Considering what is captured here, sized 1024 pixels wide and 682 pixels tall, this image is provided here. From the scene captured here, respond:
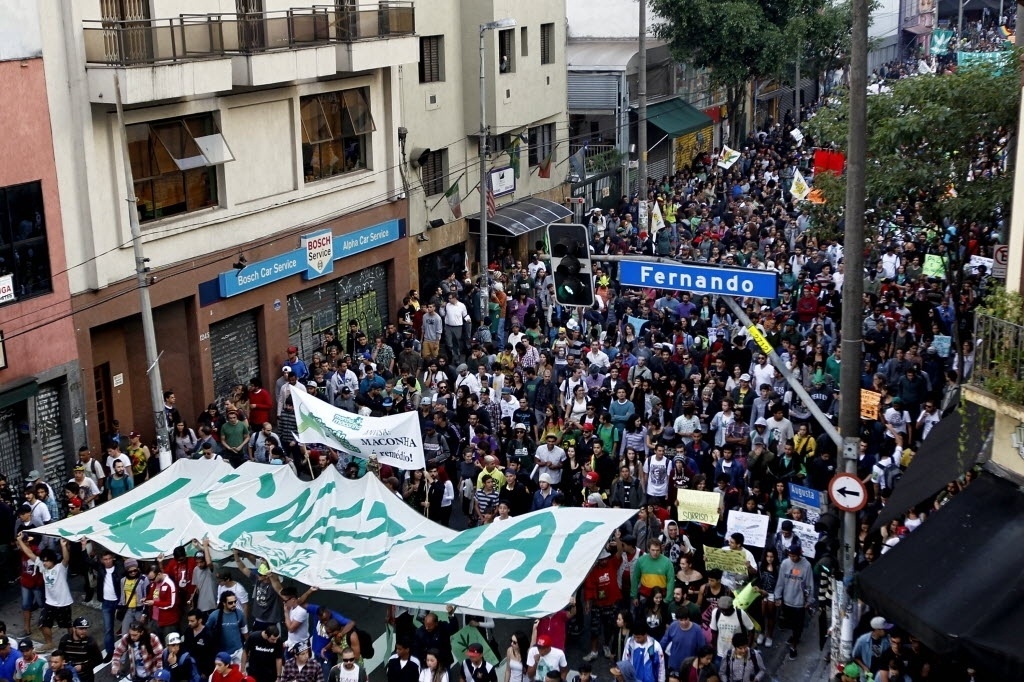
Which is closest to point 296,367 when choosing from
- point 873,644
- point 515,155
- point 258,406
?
point 258,406

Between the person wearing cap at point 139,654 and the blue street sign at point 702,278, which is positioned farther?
the person wearing cap at point 139,654

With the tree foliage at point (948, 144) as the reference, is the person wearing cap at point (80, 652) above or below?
below

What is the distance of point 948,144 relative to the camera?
20.5 metres

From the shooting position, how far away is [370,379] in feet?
77.6

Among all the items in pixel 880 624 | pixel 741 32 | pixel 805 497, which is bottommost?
pixel 880 624

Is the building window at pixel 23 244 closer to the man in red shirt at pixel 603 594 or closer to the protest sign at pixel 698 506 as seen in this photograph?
the man in red shirt at pixel 603 594

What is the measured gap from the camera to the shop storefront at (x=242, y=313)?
79.6ft

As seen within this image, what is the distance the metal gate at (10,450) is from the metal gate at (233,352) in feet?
15.1

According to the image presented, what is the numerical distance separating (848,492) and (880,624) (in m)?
1.44

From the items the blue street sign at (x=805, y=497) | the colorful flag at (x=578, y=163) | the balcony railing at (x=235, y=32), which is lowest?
the blue street sign at (x=805, y=497)

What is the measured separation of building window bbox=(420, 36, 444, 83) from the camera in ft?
109

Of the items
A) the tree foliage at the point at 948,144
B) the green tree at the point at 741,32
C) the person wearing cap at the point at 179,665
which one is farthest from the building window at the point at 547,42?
the person wearing cap at the point at 179,665

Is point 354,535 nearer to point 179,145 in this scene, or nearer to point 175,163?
point 175,163

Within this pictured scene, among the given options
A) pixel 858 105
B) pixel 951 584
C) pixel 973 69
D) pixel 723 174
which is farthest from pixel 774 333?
pixel 723 174
